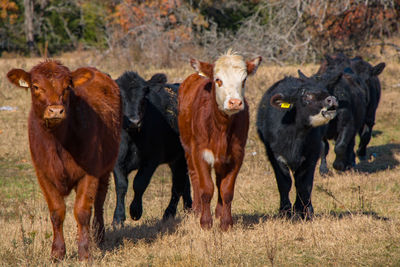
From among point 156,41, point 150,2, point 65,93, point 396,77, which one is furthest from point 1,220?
point 150,2

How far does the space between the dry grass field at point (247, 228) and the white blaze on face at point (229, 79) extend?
1.47m

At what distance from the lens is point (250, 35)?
2117 centimetres

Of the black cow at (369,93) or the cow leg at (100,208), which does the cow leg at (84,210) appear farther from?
the black cow at (369,93)

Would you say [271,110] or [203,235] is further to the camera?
[271,110]

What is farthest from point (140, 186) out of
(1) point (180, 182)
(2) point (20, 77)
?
(2) point (20, 77)

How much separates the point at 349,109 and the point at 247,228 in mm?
4744

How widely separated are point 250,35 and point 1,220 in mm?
14617

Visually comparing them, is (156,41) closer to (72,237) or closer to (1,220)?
(1,220)

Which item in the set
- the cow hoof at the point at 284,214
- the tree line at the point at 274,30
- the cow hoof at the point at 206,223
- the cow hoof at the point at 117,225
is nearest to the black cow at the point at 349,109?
the cow hoof at the point at 284,214

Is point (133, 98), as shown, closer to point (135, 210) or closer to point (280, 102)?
point (135, 210)

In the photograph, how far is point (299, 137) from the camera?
7.60m

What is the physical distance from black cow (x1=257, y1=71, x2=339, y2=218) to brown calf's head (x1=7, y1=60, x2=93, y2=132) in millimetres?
3208

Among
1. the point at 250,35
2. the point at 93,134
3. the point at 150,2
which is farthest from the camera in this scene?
the point at 150,2

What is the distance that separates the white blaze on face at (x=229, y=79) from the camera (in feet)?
21.0
